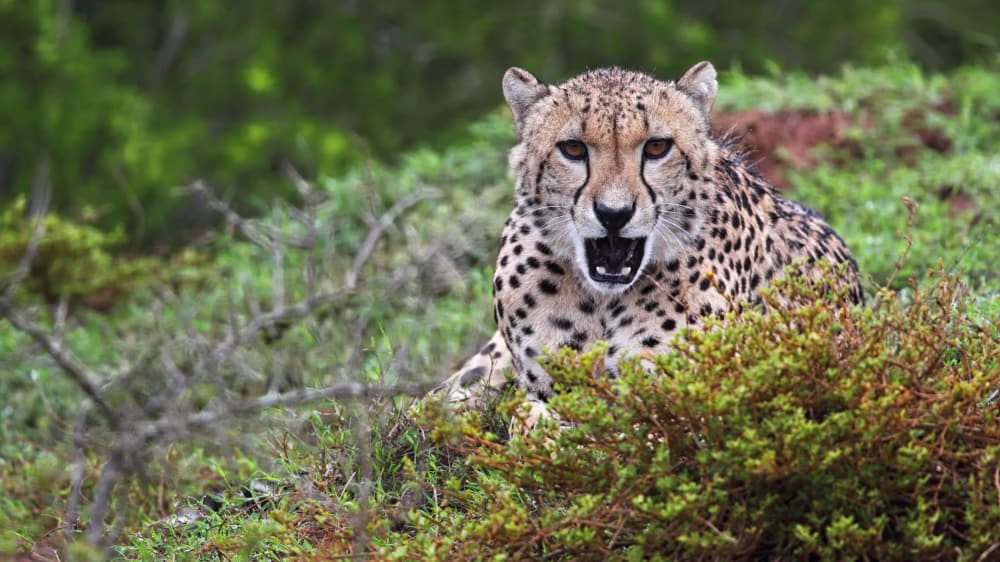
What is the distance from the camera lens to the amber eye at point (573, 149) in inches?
194

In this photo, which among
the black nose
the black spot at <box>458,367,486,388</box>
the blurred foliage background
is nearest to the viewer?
the black nose

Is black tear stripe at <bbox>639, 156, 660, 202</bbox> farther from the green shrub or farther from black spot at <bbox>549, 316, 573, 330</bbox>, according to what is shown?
the green shrub

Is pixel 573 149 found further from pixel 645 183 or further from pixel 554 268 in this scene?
pixel 554 268

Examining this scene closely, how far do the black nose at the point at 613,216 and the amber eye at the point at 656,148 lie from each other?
243 millimetres

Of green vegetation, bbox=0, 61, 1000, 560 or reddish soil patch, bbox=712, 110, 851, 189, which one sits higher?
reddish soil patch, bbox=712, 110, 851, 189

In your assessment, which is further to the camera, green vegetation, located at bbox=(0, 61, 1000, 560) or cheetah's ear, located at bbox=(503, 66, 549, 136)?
cheetah's ear, located at bbox=(503, 66, 549, 136)

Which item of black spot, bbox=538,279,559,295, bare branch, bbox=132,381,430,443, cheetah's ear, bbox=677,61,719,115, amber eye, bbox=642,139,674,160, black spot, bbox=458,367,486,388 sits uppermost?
cheetah's ear, bbox=677,61,719,115

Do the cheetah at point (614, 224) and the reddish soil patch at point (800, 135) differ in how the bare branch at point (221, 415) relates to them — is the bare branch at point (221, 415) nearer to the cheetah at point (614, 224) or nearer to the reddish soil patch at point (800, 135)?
the cheetah at point (614, 224)

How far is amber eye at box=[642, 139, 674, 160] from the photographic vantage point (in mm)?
4938

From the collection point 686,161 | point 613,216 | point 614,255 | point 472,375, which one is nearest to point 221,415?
point 613,216

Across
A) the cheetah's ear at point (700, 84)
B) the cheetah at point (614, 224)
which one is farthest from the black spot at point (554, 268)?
the cheetah's ear at point (700, 84)

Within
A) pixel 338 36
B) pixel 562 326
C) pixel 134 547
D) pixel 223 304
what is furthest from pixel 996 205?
pixel 338 36

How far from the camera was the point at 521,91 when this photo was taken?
17.4 feet

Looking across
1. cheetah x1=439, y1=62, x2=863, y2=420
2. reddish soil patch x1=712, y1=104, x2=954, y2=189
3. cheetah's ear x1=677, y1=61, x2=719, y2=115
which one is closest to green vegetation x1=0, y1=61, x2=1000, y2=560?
cheetah x1=439, y1=62, x2=863, y2=420
